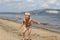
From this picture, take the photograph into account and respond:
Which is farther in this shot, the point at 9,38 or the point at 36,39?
the point at 36,39

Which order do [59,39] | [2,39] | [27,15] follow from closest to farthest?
[27,15], [2,39], [59,39]

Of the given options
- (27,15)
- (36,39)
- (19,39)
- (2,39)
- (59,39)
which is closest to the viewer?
(27,15)

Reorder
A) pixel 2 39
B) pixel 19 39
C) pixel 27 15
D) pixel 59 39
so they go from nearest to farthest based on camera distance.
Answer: pixel 27 15
pixel 2 39
pixel 19 39
pixel 59 39

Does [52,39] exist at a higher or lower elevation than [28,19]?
lower

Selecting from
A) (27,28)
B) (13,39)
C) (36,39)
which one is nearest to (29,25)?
(27,28)

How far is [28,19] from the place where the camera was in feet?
39.1

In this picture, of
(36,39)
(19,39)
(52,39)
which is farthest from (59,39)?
(19,39)

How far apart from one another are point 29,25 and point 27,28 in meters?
0.21

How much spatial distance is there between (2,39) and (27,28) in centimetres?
191

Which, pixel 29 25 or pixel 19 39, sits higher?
pixel 29 25

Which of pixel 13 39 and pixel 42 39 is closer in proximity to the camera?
pixel 13 39

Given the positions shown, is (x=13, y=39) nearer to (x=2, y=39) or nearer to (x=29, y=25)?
(x=2, y=39)

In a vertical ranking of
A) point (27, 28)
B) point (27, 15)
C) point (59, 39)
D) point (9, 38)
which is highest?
point (27, 15)

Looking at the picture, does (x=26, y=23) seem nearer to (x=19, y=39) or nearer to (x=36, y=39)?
(x=19, y=39)
